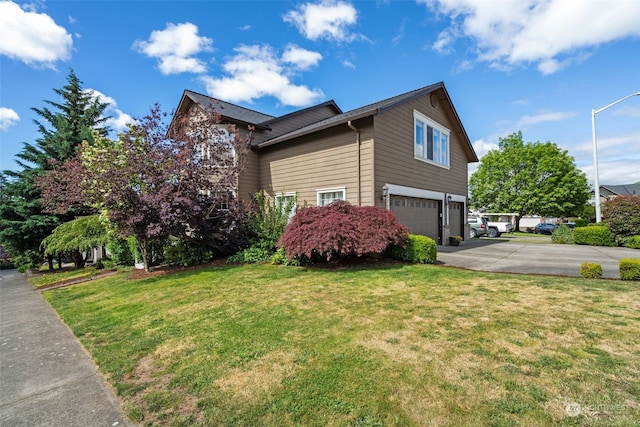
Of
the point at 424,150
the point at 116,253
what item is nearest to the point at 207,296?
the point at 116,253

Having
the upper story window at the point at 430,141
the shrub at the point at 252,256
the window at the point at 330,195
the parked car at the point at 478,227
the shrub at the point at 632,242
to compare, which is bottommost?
the shrub at the point at 252,256

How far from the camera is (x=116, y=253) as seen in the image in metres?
13.4

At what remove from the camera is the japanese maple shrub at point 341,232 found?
26.0 ft

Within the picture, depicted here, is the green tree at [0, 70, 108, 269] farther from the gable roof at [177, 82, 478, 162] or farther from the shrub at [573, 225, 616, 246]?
the shrub at [573, 225, 616, 246]

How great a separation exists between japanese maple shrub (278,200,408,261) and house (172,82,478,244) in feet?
5.66

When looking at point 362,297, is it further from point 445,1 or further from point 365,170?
point 445,1

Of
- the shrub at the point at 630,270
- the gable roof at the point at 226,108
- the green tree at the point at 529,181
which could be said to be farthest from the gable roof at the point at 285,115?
the green tree at the point at 529,181

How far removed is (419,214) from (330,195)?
14.7 feet

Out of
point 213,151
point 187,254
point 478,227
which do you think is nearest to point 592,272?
point 213,151

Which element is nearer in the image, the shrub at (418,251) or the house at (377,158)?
the shrub at (418,251)

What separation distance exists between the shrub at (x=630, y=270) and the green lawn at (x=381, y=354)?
1.30ft

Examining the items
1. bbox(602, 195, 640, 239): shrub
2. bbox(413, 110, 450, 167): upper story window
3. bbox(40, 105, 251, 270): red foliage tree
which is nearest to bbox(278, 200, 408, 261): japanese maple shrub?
bbox(40, 105, 251, 270): red foliage tree
